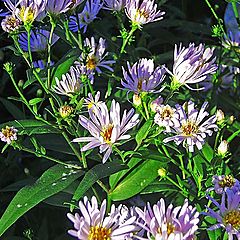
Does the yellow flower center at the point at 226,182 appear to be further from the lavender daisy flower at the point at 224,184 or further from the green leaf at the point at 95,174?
the green leaf at the point at 95,174

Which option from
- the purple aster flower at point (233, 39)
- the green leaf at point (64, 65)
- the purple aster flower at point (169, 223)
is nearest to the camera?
the purple aster flower at point (169, 223)

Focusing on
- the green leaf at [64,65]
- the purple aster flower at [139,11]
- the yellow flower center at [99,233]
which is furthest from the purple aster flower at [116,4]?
the yellow flower center at [99,233]

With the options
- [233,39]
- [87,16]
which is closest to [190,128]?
[87,16]

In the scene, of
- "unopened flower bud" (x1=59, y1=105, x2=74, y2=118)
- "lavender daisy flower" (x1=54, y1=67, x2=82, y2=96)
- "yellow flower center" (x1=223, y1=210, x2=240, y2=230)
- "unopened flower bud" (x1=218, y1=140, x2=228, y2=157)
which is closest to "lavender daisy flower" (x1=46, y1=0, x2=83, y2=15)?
"lavender daisy flower" (x1=54, y1=67, x2=82, y2=96)

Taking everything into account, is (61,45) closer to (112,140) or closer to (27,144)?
(27,144)

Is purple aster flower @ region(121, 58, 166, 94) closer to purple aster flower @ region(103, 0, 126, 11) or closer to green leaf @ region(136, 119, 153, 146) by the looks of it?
green leaf @ region(136, 119, 153, 146)
